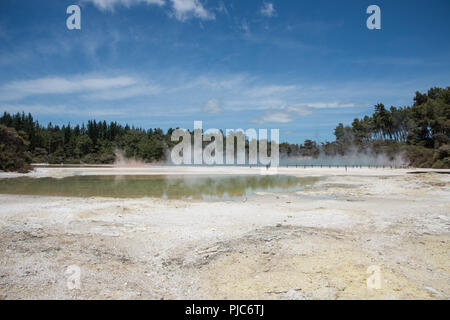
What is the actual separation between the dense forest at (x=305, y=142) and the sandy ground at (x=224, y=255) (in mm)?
39841

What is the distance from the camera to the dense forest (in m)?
46.8

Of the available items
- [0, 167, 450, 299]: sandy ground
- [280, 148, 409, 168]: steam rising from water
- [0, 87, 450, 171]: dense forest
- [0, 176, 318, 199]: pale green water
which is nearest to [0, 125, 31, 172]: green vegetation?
[0, 87, 450, 171]: dense forest

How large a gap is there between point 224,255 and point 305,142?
95.3 meters

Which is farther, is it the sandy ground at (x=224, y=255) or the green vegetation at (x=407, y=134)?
the green vegetation at (x=407, y=134)

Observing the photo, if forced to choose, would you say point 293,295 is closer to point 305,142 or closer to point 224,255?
point 224,255

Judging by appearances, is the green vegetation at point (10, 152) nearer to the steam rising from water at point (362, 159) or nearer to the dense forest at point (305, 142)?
the dense forest at point (305, 142)

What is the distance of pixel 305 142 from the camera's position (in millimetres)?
97188

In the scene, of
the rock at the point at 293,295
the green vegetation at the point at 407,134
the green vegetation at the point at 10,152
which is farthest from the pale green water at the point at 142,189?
the green vegetation at the point at 407,134

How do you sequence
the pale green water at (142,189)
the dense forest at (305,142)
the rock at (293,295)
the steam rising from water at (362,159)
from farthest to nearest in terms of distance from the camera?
the steam rising from water at (362,159), the dense forest at (305,142), the pale green water at (142,189), the rock at (293,295)

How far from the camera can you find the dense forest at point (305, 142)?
154 ft

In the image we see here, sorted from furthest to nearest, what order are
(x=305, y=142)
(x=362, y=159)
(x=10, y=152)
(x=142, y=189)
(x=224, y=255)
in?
1. (x=305, y=142)
2. (x=362, y=159)
3. (x=10, y=152)
4. (x=142, y=189)
5. (x=224, y=255)

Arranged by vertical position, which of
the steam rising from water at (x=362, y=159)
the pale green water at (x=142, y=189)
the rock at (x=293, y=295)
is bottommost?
the pale green water at (x=142, y=189)

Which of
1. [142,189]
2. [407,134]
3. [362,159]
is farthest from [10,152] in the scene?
[407,134]
